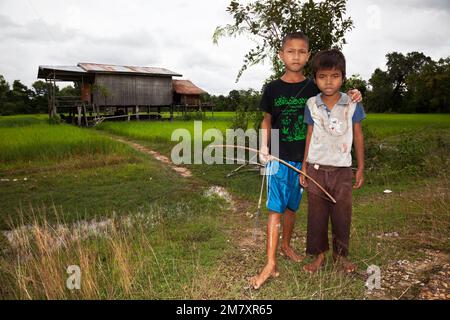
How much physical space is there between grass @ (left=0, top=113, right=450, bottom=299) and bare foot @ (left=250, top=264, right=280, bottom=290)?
0.05 metres

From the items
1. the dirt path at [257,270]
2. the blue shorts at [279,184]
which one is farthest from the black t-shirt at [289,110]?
the dirt path at [257,270]

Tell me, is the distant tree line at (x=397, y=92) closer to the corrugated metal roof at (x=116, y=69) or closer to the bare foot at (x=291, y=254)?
the corrugated metal roof at (x=116, y=69)

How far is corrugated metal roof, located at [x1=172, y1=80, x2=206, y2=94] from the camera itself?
84.7 ft

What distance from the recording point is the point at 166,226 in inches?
155

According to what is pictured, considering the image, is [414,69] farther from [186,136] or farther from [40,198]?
[40,198]

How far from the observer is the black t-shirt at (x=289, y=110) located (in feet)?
8.49

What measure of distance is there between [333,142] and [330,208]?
1.80 feet

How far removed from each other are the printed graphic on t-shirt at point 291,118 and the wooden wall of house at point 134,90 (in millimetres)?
20253

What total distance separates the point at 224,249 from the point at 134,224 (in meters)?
1.45

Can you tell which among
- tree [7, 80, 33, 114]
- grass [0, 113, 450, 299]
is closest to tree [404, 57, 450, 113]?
grass [0, 113, 450, 299]

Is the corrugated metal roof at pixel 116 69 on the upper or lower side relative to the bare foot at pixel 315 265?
upper

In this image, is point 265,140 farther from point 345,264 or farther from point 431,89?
point 431,89

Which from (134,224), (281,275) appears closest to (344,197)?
(281,275)

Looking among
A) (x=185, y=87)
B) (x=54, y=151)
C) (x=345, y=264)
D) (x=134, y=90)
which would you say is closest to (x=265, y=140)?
(x=345, y=264)
